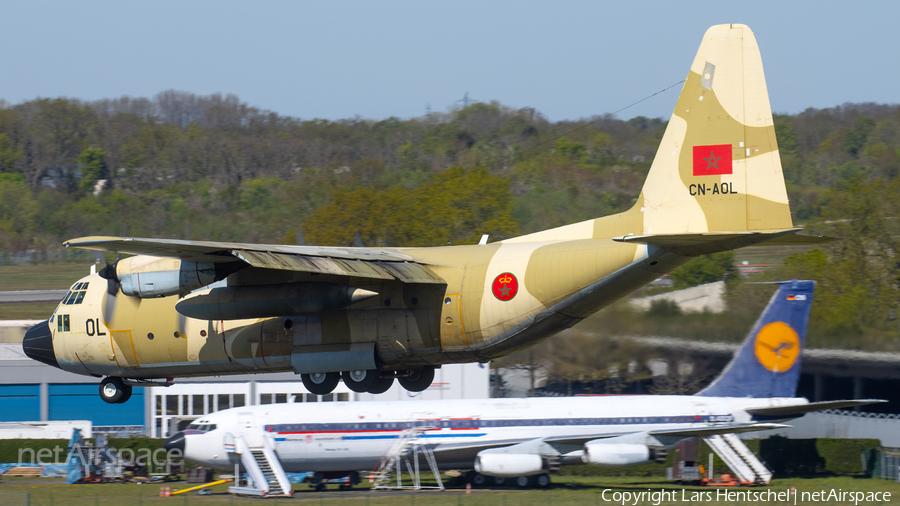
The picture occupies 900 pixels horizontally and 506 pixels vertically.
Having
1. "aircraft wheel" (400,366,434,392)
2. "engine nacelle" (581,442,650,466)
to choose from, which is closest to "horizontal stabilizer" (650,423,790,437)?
"engine nacelle" (581,442,650,466)

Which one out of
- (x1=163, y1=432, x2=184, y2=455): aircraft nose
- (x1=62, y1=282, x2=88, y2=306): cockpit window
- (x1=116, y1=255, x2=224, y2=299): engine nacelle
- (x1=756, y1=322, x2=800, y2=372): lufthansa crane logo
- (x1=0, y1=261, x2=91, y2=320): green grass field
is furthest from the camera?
(x1=0, y1=261, x2=91, y2=320): green grass field

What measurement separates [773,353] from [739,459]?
4.07 metres

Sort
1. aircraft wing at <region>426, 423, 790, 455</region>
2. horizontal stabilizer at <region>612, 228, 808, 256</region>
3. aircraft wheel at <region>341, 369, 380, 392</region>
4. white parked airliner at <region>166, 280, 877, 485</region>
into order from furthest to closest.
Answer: white parked airliner at <region>166, 280, 877, 485</region> → aircraft wing at <region>426, 423, 790, 455</region> → aircraft wheel at <region>341, 369, 380, 392</region> → horizontal stabilizer at <region>612, 228, 808, 256</region>

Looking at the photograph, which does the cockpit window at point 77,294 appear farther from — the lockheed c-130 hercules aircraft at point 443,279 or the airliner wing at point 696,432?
the airliner wing at point 696,432

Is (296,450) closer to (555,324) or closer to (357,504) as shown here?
(357,504)

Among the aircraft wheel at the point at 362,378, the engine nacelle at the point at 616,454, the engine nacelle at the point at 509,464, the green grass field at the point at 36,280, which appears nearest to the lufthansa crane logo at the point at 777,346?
the engine nacelle at the point at 616,454

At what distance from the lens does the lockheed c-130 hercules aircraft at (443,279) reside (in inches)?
703

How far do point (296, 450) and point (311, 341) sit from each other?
13.8 m

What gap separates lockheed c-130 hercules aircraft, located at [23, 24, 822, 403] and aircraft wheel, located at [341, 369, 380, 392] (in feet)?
0.10

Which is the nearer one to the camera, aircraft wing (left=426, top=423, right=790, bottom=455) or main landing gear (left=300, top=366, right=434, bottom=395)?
main landing gear (left=300, top=366, right=434, bottom=395)

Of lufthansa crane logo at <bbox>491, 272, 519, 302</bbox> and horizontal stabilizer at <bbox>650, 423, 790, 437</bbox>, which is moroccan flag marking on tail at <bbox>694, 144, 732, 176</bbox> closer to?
lufthansa crane logo at <bbox>491, 272, 519, 302</bbox>

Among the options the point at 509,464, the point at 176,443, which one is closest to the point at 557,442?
the point at 509,464

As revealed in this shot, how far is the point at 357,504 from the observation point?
3098cm

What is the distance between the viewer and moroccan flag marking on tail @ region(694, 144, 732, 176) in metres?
18.2
